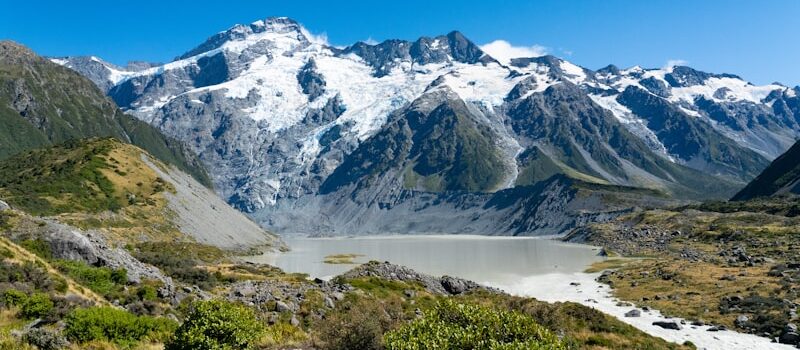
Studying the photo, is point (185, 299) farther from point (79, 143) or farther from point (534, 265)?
point (79, 143)

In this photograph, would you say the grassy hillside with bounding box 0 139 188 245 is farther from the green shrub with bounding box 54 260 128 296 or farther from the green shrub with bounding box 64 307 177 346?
the green shrub with bounding box 64 307 177 346

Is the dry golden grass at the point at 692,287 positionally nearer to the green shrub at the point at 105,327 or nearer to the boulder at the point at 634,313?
the boulder at the point at 634,313

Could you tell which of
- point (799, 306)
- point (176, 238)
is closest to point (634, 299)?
point (799, 306)

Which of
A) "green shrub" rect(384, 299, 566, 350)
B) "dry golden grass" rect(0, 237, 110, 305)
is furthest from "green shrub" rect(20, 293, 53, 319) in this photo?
"green shrub" rect(384, 299, 566, 350)

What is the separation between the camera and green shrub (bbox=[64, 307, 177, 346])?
22922 millimetres

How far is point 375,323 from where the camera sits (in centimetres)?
2391

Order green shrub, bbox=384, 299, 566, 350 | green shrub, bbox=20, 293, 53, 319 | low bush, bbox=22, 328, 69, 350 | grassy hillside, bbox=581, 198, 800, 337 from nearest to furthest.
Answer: green shrub, bbox=384, 299, 566, 350
low bush, bbox=22, 328, 69, 350
green shrub, bbox=20, 293, 53, 319
grassy hillside, bbox=581, 198, 800, 337

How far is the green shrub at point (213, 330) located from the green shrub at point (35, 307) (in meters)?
9.28

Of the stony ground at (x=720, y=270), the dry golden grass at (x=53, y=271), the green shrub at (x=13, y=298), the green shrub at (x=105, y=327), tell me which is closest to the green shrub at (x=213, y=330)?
the green shrub at (x=105, y=327)

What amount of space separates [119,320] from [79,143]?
616 feet

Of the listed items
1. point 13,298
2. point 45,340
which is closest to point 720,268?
point 13,298

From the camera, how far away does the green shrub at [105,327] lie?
22922mm

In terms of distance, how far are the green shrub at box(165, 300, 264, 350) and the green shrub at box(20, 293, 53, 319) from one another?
928 cm

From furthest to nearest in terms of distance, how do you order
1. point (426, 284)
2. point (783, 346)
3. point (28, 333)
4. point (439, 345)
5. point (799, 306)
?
point (426, 284) → point (799, 306) → point (783, 346) → point (28, 333) → point (439, 345)
